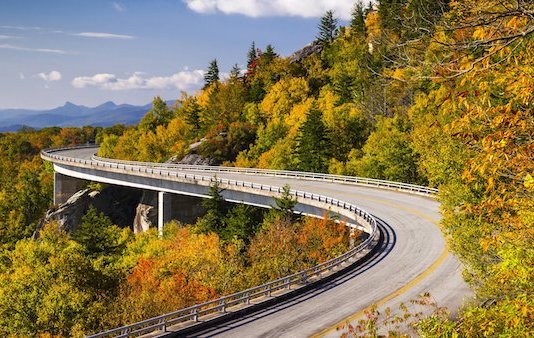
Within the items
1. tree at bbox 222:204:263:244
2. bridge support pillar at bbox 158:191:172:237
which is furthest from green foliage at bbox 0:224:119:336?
bridge support pillar at bbox 158:191:172:237

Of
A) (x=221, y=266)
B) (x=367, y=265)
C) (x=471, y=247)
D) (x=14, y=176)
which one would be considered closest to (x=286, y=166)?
(x=221, y=266)

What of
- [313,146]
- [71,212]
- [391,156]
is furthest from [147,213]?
[391,156]

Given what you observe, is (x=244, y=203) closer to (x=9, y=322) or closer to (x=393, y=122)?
(x=393, y=122)

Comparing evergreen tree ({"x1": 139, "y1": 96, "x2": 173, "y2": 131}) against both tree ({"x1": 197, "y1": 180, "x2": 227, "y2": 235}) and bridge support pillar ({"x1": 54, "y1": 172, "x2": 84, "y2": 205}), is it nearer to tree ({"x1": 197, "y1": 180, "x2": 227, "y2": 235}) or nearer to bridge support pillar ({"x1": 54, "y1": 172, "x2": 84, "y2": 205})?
bridge support pillar ({"x1": 54, "y1": 172, "x2": 84, "y2": 205})

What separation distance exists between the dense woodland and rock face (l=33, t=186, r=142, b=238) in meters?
12.2

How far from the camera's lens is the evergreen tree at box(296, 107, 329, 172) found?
239 feet

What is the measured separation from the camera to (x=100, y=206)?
85.1 metres

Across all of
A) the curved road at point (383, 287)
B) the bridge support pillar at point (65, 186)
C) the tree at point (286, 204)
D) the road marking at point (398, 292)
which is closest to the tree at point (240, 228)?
the tree at point (286, 204)

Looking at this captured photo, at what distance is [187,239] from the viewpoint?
5178 cm

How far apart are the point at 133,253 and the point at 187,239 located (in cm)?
818

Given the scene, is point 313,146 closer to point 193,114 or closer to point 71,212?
point 71,212

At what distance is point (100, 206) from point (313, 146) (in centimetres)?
3901

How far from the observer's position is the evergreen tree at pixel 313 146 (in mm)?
72750

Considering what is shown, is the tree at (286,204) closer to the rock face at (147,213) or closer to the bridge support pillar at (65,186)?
the rock face at (147,213)
